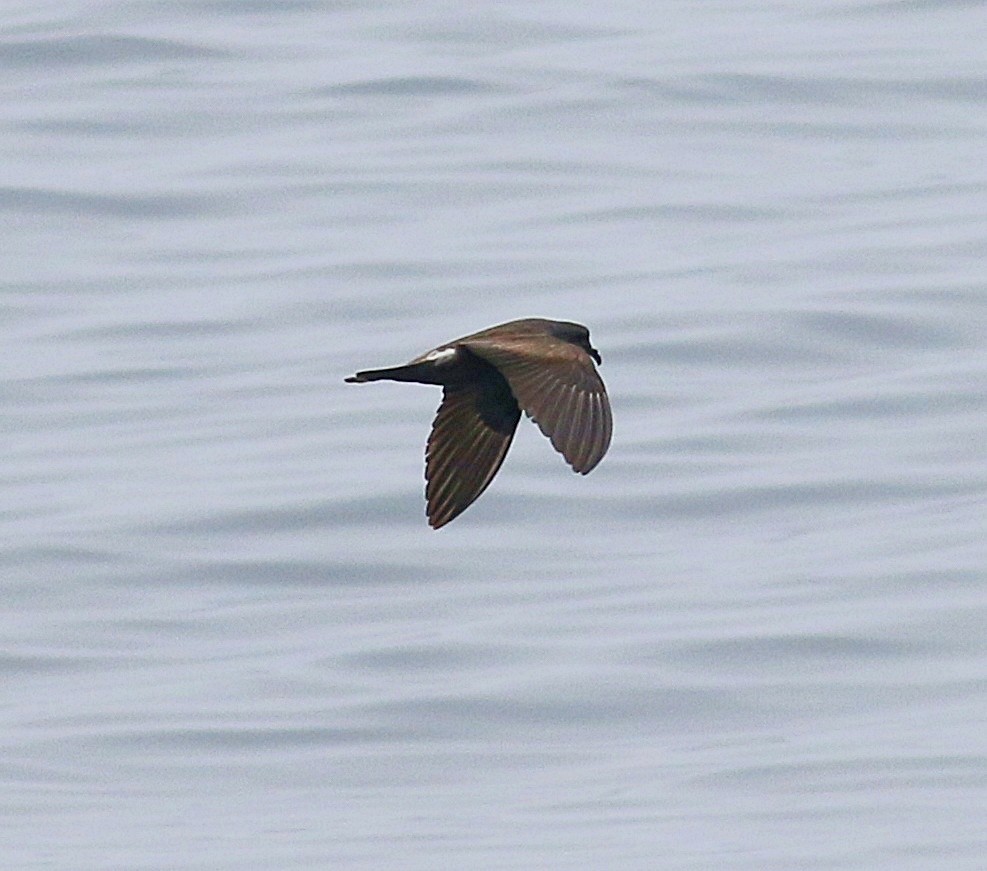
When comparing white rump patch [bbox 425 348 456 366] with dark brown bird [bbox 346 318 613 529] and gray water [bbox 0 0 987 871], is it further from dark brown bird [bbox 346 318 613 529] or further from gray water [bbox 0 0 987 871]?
gray water [bbox 0 0 987 871]

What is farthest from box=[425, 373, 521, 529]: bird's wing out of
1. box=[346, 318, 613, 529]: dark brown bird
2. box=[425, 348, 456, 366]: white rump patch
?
box=[425, 348, 456, 366]: white rump patch

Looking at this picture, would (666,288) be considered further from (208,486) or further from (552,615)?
(552,615)

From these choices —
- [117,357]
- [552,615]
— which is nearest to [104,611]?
[552,615]

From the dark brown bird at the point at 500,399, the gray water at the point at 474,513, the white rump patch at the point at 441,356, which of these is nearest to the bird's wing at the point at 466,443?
the dark brown bird at the point at 500,399

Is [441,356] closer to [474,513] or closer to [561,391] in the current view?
[561,391]

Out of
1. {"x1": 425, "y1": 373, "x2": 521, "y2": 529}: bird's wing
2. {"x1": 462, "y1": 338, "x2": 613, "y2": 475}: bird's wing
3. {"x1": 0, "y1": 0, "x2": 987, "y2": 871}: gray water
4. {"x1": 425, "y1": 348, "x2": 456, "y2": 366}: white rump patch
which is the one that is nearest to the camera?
{"x1": 462, "y1": 338, "x2": 613, "y2": 475}: bird's wing

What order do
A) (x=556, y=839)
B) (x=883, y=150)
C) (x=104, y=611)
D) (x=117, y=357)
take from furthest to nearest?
(x=883, y=150)
(x=117, y=357)
(x=104, y=611)
(x=556, y=839)
